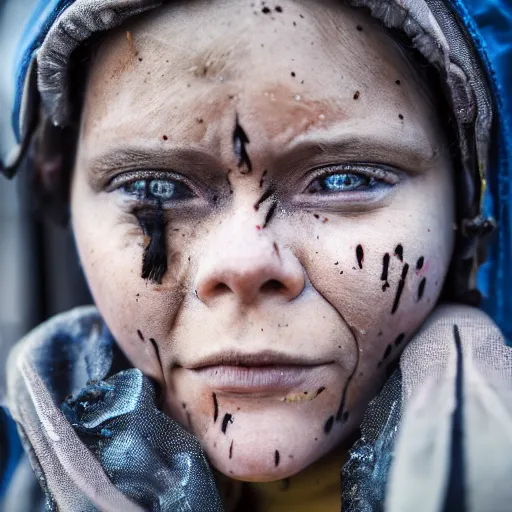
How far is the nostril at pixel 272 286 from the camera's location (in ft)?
2.60

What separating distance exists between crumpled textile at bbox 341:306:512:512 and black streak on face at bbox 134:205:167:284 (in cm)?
34

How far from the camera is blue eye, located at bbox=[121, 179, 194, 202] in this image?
0.87m

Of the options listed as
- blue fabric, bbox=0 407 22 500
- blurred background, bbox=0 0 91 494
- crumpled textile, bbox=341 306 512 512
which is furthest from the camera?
blurred background, bbox=0 0 91 494

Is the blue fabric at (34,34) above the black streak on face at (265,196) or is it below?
above

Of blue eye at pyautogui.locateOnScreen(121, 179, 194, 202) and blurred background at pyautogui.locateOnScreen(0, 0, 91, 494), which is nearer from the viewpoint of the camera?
blue eye at pyautogui.locateOnScreen(121, 179, 194, 202)

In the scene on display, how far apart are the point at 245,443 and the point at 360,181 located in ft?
1.26

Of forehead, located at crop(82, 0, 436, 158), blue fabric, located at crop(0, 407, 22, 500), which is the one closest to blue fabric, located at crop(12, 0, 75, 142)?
forehead, located at crop(82, 0, 436, 158)

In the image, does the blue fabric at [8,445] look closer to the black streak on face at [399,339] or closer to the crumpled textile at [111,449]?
the crumpled textile at [111,449]

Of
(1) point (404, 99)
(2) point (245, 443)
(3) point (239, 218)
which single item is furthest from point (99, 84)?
(2) point (245, 443)

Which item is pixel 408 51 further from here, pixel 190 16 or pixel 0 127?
pixel 0 127

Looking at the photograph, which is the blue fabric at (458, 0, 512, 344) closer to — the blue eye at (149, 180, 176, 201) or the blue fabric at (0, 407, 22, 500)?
the blue eye at (149, 180, 176, 201)

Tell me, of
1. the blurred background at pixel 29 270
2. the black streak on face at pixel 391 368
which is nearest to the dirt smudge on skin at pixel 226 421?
the black streak on face at pixel 391 368

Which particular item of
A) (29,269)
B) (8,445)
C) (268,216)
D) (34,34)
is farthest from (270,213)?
(29,269)

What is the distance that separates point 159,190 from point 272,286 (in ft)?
0.72
